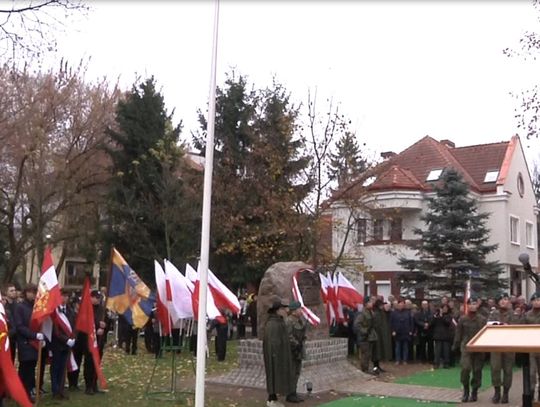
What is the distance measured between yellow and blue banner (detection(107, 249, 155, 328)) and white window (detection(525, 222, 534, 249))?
34895 mm

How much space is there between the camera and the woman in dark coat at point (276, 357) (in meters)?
13.2

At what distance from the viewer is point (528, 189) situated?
146ft

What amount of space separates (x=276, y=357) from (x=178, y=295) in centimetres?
208

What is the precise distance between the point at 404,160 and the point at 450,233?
14.7 m

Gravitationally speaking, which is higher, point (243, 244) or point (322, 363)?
point (243, 244)

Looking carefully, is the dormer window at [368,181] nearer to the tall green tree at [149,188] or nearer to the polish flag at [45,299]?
the tall green tree at [149,188]

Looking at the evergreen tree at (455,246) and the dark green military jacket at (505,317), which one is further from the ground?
the evergreen tree at (455,246)

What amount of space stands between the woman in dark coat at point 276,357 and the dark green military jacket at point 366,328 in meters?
5.65

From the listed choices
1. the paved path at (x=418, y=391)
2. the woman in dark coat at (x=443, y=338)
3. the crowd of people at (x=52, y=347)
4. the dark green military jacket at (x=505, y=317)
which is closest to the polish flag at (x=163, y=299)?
the crowd of people at (x=52, y=347)

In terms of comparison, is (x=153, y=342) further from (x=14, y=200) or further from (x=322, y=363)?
(x=14, y=200)

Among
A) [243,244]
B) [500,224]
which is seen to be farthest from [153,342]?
[500,224]

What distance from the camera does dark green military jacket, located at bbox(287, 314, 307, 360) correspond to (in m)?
13.9

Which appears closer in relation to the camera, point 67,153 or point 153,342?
point 153,342

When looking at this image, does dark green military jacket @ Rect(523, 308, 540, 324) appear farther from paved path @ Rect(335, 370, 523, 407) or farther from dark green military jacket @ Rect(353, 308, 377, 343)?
dark green military jacket @ Rect(353, 308, 377, 343)
